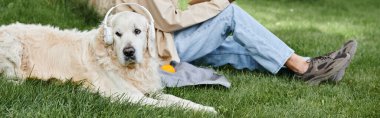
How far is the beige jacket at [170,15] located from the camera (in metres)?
5.12

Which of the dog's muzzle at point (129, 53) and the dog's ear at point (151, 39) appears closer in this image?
the dog's muzzle at point (129, 53)

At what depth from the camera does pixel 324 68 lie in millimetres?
5562

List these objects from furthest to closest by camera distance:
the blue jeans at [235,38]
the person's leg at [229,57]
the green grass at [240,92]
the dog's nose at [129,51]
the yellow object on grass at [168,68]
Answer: the person's leg at [229,57], the blue jeans at [235,38], the yellow object on grass at [168,68], the dog's nose at [129,51], the green grass at [240,92]

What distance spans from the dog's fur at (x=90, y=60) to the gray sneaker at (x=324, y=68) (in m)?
1.57

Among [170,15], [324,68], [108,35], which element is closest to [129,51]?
[108,35]

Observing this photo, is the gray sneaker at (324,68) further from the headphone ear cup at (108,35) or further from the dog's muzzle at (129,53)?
the headphone ear cup at (108,35)

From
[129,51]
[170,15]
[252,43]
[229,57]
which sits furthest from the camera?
[229,57]

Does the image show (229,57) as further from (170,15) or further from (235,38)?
(170,15)

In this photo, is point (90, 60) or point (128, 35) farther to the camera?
point (90, 60)

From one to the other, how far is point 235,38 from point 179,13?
1.93ft

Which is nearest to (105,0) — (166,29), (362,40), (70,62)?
(166,29)

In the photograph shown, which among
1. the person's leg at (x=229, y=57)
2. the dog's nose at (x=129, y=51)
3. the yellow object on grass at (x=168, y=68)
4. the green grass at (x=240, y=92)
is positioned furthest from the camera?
the person's leg at (x=229, y=57)

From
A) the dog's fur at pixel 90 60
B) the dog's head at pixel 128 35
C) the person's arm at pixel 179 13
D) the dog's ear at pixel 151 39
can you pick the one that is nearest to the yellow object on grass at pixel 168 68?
the person's arm at pixel 179 13

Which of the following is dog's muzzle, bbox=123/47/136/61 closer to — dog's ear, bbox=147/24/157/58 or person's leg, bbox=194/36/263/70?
dog's ear, bbox=147/24/157/58
